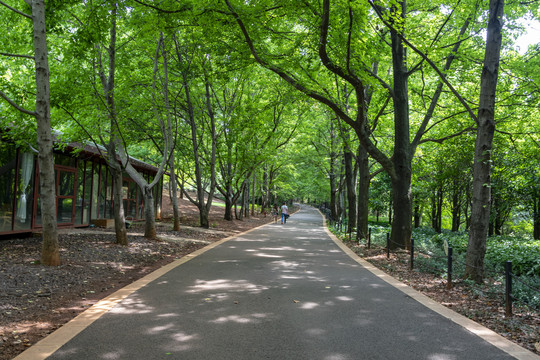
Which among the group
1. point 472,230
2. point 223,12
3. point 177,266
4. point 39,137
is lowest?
point 177,266

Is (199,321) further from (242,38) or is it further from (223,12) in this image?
(242,38)

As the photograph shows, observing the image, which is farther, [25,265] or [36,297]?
[25,265]

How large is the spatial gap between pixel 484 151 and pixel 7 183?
43.2ft

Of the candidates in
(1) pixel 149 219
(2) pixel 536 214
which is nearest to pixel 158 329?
(1) pixel 149 219

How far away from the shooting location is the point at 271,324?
5051mm

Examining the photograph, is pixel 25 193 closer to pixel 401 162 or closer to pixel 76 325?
pixel 76 325

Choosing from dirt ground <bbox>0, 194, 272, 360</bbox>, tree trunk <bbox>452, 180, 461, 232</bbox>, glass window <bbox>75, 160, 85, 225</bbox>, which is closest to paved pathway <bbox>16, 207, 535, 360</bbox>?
dirt ground <bbox>0, 194, 272, 360</bbox>

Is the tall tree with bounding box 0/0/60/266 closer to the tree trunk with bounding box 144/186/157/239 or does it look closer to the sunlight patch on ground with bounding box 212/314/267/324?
the sunlight patch on ground with bounding box 212/314/267/324

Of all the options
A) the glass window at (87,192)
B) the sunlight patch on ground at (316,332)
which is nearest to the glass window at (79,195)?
the glass window at (87,192)

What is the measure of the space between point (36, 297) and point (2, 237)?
300 inches

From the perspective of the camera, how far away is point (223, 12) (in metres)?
8.75

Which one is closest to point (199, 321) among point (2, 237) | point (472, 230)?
point (472, 230)

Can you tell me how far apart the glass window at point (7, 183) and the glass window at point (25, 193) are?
0.25 metres

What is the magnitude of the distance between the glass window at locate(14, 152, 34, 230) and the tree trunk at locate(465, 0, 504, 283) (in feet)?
42.3
